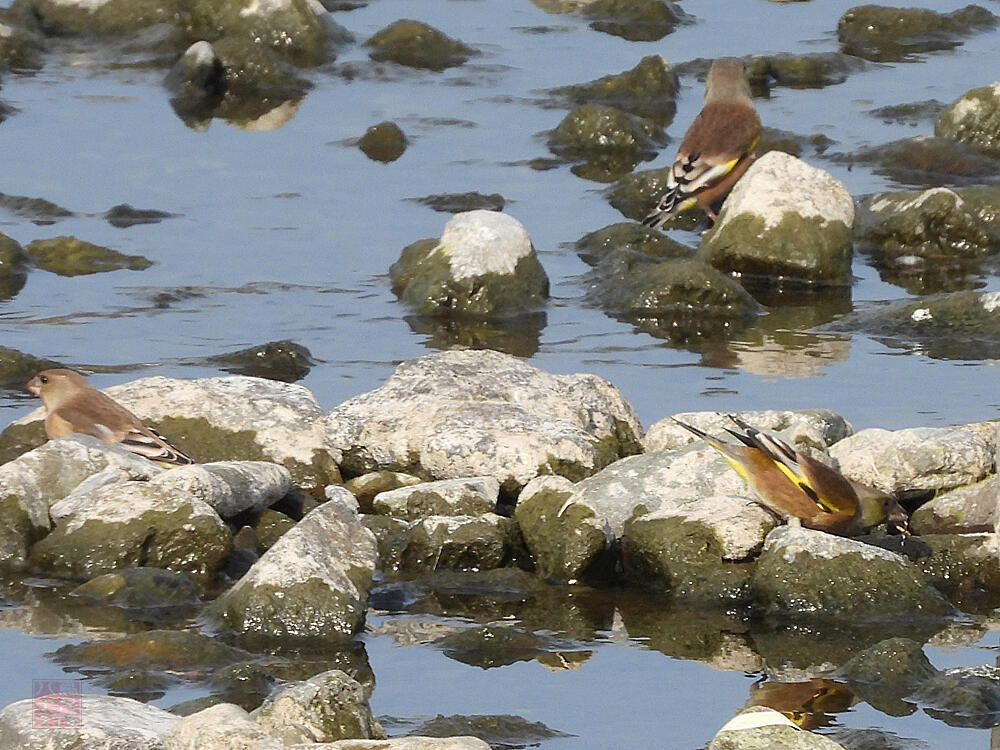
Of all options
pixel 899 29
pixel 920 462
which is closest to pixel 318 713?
pixel 920 462

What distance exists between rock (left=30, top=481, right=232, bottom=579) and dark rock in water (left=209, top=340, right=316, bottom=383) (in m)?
3.16

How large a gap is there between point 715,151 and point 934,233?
5.47ft

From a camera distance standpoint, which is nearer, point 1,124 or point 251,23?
point 1,124

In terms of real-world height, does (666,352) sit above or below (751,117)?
below

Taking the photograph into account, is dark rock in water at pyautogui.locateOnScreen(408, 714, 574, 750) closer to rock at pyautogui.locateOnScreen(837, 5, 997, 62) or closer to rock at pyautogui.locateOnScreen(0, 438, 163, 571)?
rock at pyautogui.locateOnScreen(0, 438, 163, 571)

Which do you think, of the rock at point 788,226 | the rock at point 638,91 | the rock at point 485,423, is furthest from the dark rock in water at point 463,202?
the rock at point 485,423

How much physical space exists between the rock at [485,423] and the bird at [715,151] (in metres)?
4.49

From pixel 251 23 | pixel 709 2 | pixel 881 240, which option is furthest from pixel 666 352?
pixel 709 2

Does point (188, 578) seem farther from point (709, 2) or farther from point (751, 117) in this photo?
point (709, 2)

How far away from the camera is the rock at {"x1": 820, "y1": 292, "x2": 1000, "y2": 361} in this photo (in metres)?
12.6

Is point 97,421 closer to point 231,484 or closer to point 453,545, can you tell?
point 231,484

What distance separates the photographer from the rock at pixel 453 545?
8984 mm

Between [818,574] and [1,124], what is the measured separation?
12.3 metres

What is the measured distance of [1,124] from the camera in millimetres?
18953
